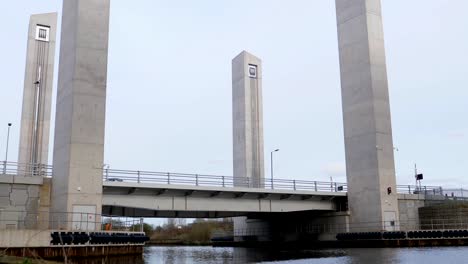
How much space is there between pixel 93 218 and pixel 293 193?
18.0 m

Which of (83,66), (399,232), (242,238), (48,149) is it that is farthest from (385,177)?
(48,149)

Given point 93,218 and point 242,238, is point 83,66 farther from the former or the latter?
point 242,238

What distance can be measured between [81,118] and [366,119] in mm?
25125

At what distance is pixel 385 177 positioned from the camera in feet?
147

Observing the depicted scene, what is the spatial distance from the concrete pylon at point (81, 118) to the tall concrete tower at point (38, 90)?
23.0 meters

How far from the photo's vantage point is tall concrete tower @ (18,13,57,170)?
186ft

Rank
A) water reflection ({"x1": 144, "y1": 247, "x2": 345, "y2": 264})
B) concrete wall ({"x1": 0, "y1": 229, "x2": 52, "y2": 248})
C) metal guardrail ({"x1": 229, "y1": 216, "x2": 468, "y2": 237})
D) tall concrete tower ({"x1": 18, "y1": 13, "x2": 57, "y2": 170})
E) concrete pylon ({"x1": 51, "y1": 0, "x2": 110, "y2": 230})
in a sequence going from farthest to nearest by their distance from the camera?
tall concrete tower ({"x1": 18, "y1": 13, "x2": 57, "y2": 170}) < metal guardrail ({"x1": 229, "y1": 216, "x2": 468, "y2": 237}) < concrete pylon ({"x1": 51, "y1": 0, "x2": 110, "y2": 230}) < water reflection ({"x1": 144, "y1": 247, "x2": 345, "y2": 264}) < concrete wall ({"x1": 0, "y1": 229, "x2": 52, "y2": 248})

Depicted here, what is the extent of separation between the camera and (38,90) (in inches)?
2288

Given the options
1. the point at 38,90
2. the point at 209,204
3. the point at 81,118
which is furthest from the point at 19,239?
the point at 38,90

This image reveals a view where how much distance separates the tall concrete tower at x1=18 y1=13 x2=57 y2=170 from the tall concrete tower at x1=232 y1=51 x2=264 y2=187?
23.0 metres

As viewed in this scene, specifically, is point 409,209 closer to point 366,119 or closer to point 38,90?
point 366,119

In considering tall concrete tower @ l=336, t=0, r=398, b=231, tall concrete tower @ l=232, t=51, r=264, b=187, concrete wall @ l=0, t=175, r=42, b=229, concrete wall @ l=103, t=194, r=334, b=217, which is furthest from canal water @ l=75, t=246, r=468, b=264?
tall concrete tower @ l=232, t=51, r=264, b=187

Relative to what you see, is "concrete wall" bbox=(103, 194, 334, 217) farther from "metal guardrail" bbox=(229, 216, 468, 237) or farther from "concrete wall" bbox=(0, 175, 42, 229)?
"concrete wall" bbox=(0, 175, 42, 229)

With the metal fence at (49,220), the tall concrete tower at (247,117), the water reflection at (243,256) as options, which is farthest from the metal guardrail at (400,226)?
the metal fence at (49,220)
